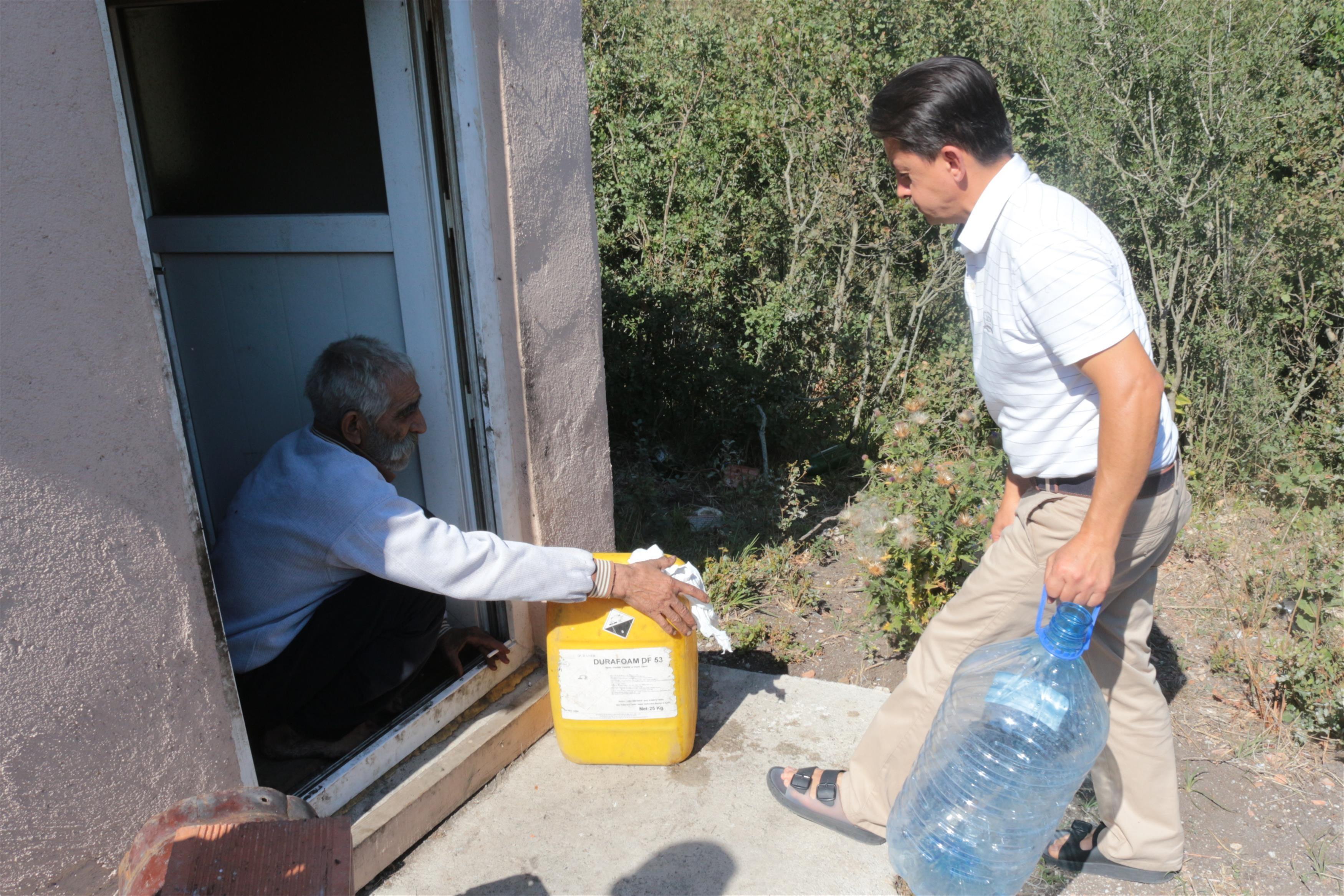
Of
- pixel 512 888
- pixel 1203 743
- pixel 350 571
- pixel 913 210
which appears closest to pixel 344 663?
pixel 350 571

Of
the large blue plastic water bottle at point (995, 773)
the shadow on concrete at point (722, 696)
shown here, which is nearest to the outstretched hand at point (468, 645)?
the shadow on concrete at point (722, 696)

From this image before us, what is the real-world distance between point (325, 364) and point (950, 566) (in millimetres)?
2308

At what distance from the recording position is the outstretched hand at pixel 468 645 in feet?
9.70

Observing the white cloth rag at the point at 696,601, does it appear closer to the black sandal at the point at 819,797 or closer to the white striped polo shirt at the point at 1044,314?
the black sandal at the point at 819,797

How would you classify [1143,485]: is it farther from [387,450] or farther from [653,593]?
[387,450]

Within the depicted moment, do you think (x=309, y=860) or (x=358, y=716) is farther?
(x=358, y=716)

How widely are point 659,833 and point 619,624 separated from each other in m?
0.60

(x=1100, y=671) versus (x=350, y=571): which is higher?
(x=350, y=571)

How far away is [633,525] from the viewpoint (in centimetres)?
470

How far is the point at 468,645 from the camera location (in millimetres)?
3062

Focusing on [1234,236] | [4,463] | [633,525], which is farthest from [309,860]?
[1234,236]

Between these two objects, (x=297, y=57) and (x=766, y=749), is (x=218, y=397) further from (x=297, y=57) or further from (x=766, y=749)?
(x=766, y=749)

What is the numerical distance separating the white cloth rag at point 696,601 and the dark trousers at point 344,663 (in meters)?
0.68

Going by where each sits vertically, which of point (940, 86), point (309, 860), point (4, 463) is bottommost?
point (309, 860)
